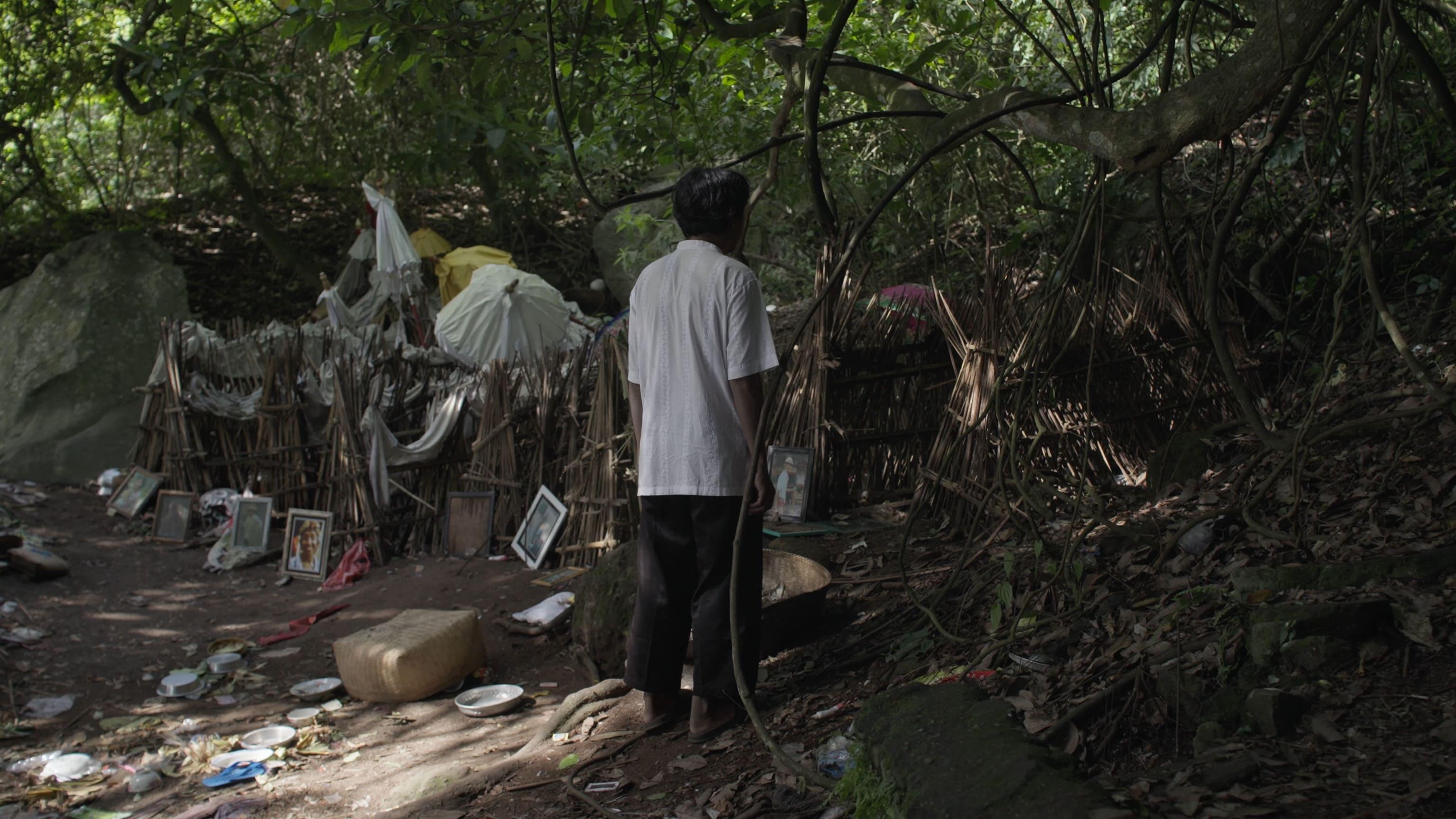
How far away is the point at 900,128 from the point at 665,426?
2108 mm

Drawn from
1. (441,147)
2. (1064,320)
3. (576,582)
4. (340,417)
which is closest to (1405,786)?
(1064,320)

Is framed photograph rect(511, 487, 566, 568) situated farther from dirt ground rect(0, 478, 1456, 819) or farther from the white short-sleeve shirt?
the white short-sleeve shirt

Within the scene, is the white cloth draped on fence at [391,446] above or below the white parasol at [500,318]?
below

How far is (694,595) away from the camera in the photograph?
277 centimetres

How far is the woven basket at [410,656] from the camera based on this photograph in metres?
3.64

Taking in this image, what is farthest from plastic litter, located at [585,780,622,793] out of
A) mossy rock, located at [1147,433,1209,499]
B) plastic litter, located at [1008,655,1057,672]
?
mossy rock, located at [1147,433,1209,499]

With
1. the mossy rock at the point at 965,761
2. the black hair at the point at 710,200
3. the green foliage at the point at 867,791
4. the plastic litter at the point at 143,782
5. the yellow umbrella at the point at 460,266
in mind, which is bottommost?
the plastic litter at the point at 143,782

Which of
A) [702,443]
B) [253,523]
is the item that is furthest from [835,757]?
[253,523]

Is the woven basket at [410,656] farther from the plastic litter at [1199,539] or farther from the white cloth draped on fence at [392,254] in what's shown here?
the white cloth draped on fence at [392,254]

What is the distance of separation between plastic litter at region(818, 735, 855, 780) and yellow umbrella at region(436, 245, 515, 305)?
9.35 meters

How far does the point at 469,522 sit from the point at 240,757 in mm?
2360

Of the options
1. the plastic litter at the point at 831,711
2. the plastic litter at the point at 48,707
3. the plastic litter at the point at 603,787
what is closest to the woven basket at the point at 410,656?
the plastic litter at the point at 48,707

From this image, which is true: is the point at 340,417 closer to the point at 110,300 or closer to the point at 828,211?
the point at 828,211

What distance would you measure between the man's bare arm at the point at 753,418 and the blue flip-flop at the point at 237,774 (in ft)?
6.13
